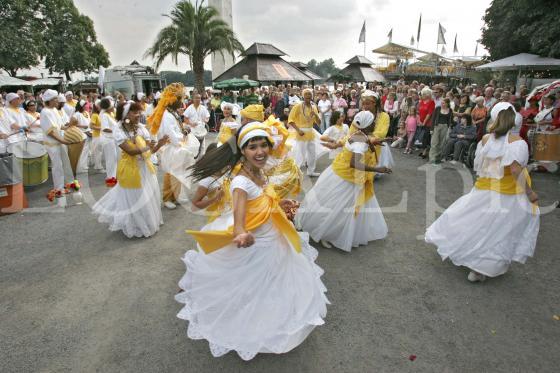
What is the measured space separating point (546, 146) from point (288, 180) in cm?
793

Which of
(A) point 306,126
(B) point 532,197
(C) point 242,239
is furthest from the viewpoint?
(A) point 306,126

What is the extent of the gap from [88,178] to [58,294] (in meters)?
5.92

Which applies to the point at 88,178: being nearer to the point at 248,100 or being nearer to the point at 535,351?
the point at 535,351

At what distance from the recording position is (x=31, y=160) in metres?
7.89

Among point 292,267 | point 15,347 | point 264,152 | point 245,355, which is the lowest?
point 15,347

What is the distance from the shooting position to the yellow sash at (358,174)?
4.84 meters

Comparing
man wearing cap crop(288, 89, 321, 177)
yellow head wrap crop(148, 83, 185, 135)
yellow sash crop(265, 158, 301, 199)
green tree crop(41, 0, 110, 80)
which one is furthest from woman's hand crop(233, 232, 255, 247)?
green tree crop(41, 0, 110, 80)

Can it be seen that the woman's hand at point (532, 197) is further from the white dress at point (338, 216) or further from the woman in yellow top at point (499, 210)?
the white dress at point (338, 216)

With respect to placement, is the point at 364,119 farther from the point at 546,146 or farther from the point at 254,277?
the point at 546,146

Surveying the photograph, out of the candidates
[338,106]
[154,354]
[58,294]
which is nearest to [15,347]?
[58,294]

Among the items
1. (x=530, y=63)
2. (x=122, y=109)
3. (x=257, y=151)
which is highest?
(x=530, y=63)

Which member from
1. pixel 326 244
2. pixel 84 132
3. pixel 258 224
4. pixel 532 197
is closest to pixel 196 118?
pixel 84 132

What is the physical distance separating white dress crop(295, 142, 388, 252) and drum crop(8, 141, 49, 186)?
6.55 m

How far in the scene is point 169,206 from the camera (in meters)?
6.83
